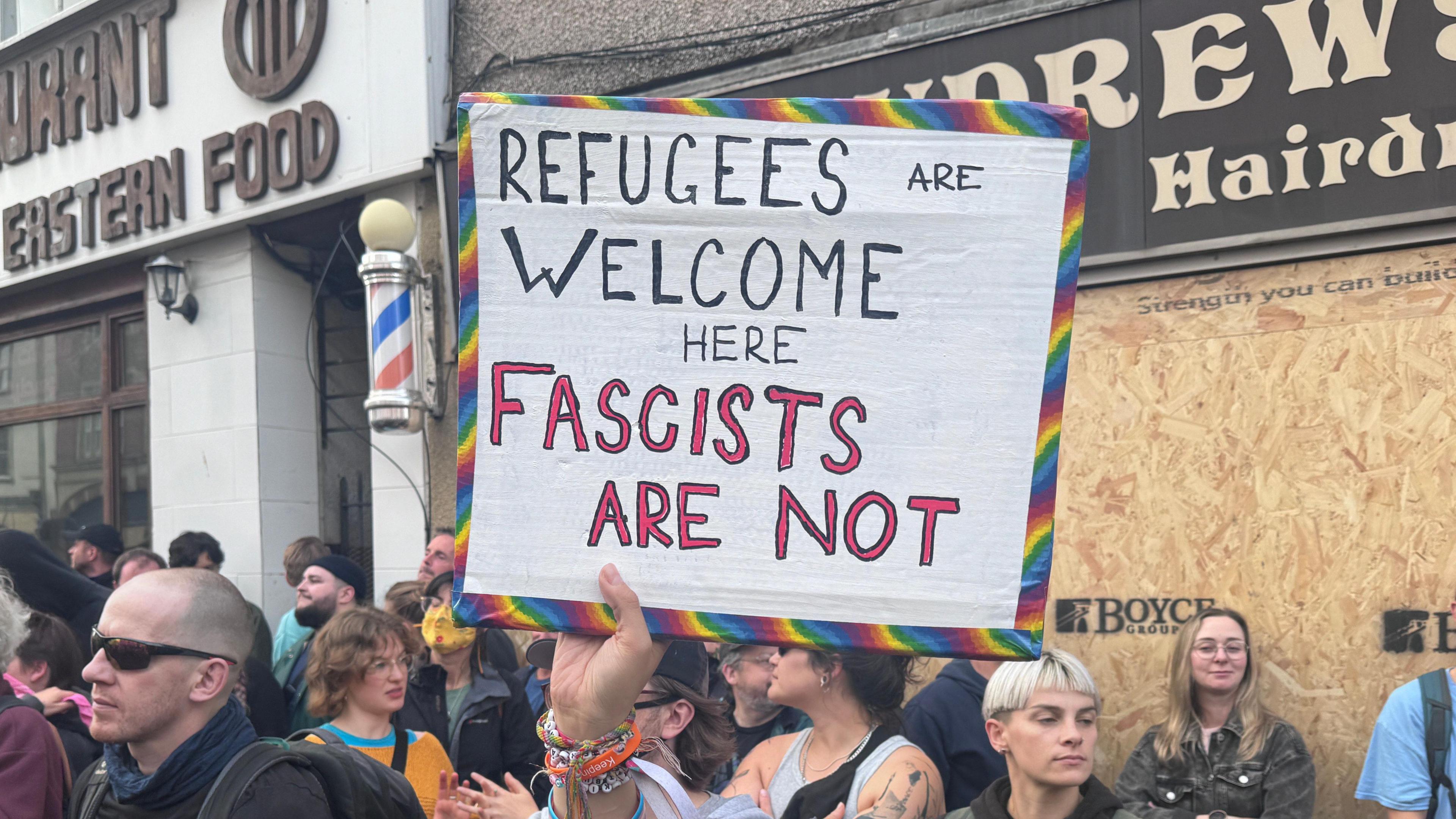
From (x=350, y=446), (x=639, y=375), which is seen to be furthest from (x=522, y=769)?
(x=350, y=446)

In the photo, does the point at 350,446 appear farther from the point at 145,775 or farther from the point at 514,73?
the point at 145,775

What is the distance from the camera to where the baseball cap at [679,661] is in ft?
8.50

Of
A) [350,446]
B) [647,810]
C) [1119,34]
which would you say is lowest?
[647,810]

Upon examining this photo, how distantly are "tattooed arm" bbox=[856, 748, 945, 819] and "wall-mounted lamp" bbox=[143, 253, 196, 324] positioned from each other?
766 centimetres

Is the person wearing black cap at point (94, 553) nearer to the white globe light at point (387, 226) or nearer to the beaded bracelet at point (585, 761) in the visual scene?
the white globe light at point (387, 226)

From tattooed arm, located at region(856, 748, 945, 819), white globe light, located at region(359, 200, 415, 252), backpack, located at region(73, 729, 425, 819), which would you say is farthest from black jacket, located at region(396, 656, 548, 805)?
white globe light, located at region(359, 200, 415, 252)

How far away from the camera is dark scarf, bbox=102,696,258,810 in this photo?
2471 millimetres

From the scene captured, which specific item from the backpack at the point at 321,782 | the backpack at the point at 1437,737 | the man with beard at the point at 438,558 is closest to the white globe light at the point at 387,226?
the man with beard at the point at 438,558

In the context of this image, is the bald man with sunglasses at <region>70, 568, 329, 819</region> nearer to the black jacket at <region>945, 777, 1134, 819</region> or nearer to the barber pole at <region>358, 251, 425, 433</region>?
the black jacket at <region>945, 777, 1134, 819</region>

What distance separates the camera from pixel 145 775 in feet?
8.25

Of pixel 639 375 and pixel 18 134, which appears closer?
pixel 639 375

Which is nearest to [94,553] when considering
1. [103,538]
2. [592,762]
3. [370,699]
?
[103,538]

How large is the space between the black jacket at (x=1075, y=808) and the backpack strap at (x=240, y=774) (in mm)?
1647

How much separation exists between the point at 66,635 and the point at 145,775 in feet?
6.36
